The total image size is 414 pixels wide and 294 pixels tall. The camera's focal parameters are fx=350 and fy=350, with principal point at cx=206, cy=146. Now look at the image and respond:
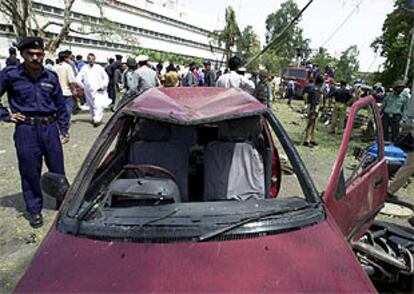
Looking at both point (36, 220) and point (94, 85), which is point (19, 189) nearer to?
point (36, 220)

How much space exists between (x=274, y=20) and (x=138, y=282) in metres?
72.3

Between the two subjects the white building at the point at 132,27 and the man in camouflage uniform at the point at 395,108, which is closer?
the man in camouflage uniform at the point at 395,108

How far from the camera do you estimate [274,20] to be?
6788 centimetres

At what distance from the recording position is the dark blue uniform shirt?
351 cm

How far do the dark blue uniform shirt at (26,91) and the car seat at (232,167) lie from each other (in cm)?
212

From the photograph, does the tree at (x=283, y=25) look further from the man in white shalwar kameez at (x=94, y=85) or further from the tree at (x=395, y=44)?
the man in white shalwar kameez at (x=94, y=85)

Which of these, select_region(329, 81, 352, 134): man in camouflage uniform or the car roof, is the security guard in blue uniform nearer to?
the car roof

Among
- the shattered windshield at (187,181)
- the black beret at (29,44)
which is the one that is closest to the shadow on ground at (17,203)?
Answer: the black beret at (29,44)

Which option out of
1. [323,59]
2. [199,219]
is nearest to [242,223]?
[199,219]

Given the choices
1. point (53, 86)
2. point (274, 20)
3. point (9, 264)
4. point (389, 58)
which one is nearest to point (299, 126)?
point (53, 86)

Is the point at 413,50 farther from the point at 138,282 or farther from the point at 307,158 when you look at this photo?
the point at 138,282

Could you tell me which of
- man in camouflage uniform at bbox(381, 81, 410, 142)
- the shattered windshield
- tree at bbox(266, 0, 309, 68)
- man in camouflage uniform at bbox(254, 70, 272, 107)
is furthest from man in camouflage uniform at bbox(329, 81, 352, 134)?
tree at bbox(266, 0, 309, 68)

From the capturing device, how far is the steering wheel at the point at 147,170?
217 centimetres

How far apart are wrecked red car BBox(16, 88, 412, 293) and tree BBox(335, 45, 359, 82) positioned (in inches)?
1529
